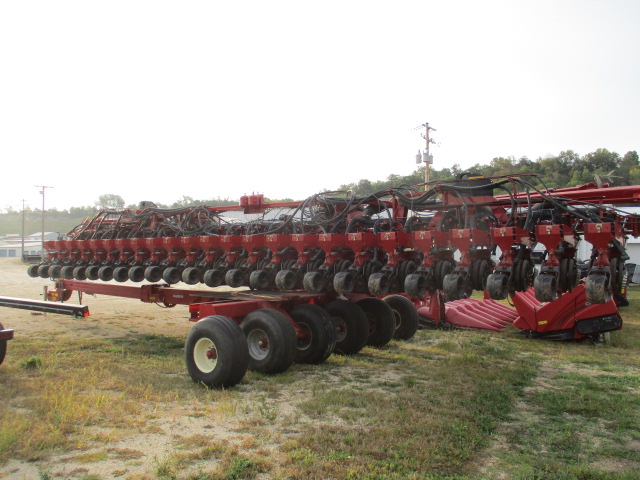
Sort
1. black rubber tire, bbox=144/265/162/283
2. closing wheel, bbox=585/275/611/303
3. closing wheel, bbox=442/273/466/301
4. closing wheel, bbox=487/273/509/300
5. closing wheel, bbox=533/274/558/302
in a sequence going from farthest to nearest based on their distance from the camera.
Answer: black rubber tire, bbox=144/265/162/283 < closing wheel, bbox=442/273/466/301 < closing wheel, bbox=487/273/509/300 < closing wheel, bbox=533/274/558/302 < closing wheel, bbox=585/275/611/303

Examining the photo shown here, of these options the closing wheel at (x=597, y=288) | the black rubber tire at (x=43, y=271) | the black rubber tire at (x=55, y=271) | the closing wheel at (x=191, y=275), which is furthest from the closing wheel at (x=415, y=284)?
the black rubber tire at (x=43, y=271)

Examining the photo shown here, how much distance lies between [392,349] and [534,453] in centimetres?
447

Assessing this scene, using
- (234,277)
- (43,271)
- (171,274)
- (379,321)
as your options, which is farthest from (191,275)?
(43,271)

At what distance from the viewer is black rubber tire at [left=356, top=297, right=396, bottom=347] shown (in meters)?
8.90

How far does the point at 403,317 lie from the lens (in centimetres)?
961

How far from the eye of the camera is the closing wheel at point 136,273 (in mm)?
9594

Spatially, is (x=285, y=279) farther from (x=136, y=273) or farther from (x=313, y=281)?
(x=136, y=273)

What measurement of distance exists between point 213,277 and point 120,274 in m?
2.42

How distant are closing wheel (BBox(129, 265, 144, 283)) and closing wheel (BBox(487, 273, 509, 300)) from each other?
A: 6440 millimetres

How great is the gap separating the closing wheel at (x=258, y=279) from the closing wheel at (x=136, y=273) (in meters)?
2.71

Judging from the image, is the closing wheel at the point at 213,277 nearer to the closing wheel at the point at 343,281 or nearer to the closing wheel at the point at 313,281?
the closing wheel at the point at 313,281

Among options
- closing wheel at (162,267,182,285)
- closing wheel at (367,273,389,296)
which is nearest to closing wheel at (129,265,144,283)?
closing wheel at (162,267,182,285)

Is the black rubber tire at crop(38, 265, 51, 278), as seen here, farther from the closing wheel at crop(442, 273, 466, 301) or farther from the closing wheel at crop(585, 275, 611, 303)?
the closing wheel at crop(585, 275, 611, 303)

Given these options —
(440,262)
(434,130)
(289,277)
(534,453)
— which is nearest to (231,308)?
(289,277)
